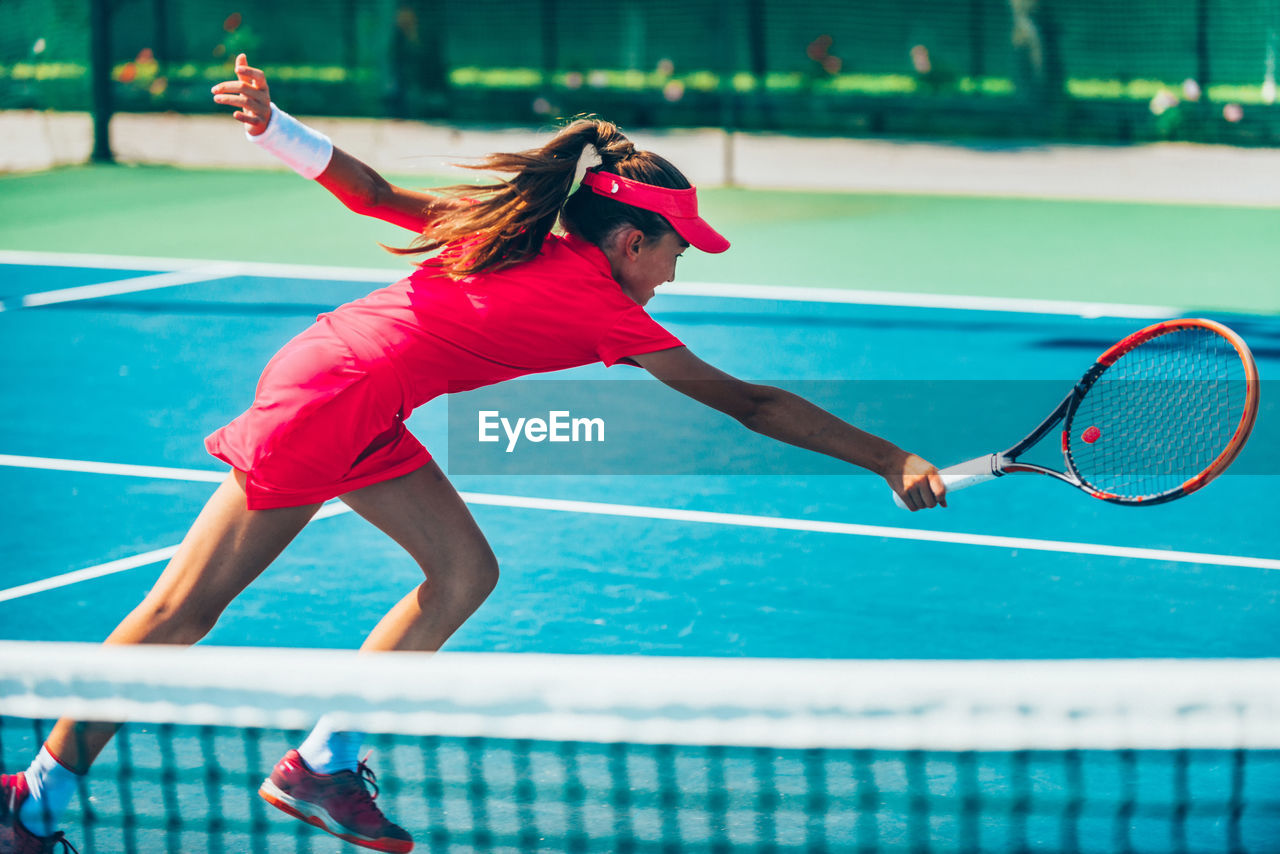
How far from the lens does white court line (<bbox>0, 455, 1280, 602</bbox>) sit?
570 cm

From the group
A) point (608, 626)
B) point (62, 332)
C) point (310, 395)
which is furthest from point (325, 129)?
point (310, 395)

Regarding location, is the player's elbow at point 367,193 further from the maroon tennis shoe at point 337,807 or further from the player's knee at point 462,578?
the maroon tennis shoe at point 337,807

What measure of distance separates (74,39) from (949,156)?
11.4 meters

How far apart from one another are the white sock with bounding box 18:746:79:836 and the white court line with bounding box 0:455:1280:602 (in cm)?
232

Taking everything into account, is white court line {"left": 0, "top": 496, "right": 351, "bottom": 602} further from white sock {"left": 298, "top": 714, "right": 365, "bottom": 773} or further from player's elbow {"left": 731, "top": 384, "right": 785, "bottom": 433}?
player's elbow {"left": 731, "top": 384, "right": 785, "bottom": 433}

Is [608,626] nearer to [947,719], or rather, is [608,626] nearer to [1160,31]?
[947,719]

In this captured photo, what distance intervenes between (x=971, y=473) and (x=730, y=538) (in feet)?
7.71

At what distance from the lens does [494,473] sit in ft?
22.9

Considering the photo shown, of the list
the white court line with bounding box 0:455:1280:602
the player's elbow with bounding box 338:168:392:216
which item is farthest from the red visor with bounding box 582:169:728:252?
the white court line with bounding box 0:455:1280:602

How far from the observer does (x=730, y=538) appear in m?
6.02

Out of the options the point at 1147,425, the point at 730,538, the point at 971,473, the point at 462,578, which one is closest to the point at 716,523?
the point at 730,538

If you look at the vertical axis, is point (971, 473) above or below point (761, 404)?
below

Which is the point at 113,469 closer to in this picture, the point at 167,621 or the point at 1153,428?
the point at 167,621

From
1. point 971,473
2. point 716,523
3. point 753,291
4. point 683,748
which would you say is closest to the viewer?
point 971,473
